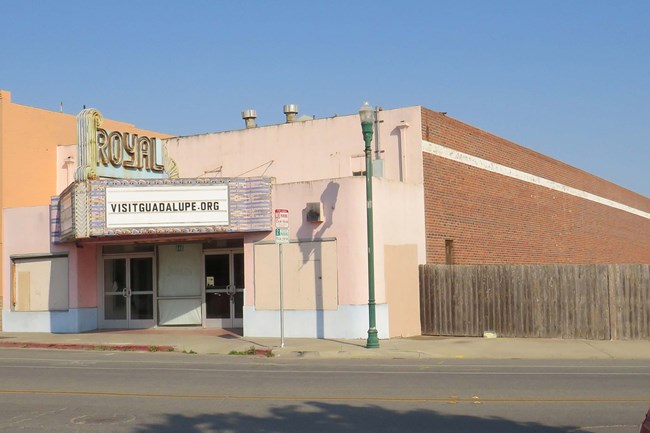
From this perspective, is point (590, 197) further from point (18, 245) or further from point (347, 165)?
point (18, 245)

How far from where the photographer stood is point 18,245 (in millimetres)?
27531

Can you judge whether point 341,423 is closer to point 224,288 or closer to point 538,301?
point 538,301

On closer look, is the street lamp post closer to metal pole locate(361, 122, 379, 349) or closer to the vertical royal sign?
metal pole locate(361, 122, 379, 349)

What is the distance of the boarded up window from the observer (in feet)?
87.9

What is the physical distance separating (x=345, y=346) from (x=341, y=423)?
34.2 feet

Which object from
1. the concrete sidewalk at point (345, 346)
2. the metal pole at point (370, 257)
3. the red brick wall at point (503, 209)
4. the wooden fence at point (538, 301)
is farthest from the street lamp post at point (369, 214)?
the red brick wall at point (503, 209)

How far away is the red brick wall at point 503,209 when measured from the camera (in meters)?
26.4

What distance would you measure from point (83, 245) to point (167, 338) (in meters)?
5.10

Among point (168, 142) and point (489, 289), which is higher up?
point (168, 142)

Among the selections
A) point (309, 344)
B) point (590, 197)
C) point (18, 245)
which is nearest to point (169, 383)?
point (309, 344)

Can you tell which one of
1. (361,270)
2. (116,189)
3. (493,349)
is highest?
(116,189)

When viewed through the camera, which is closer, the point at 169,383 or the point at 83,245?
the point at 169,383

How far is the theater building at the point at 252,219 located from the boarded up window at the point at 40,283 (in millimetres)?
46

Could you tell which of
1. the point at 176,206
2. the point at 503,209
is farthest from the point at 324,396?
the point at 503,209
